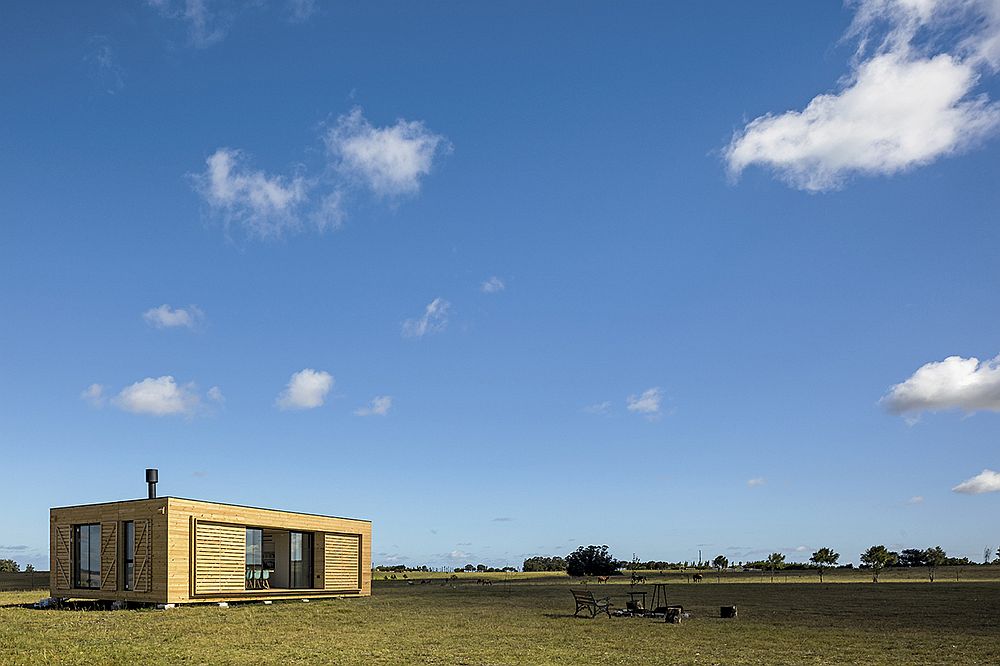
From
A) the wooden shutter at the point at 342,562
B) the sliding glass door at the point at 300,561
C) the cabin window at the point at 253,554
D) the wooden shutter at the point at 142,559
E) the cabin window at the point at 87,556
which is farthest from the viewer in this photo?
the wooden shutter at the point at 342,562

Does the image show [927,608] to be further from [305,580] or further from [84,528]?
[84,528]

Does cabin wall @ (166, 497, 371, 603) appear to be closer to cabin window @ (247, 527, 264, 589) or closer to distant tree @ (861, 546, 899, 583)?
cabin window @ (247, 527, 264, 589)

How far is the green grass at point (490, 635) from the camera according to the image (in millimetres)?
17406

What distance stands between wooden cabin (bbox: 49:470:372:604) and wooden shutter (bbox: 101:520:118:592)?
0.03 metres

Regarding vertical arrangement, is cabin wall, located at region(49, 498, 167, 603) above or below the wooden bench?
above

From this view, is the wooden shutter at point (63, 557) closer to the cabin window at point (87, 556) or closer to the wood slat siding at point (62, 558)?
the wood slat siding at point (62, 558)

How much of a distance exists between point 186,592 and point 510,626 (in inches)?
497

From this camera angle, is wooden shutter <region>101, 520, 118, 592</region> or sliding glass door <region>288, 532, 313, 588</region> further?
sliding glass door <region>288, 532, 313, 588</region>

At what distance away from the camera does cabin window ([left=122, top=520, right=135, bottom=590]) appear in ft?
102

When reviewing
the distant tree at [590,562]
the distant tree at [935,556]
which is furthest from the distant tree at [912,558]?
the distant tree at [590,562]

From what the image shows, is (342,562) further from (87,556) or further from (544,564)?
(544,564)

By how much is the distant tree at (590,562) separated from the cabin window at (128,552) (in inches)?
2403

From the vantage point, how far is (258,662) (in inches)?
654

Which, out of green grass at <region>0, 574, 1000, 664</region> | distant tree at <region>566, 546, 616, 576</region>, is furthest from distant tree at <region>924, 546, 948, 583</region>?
green grass at <region>0, 574, 1000, 664</region>
